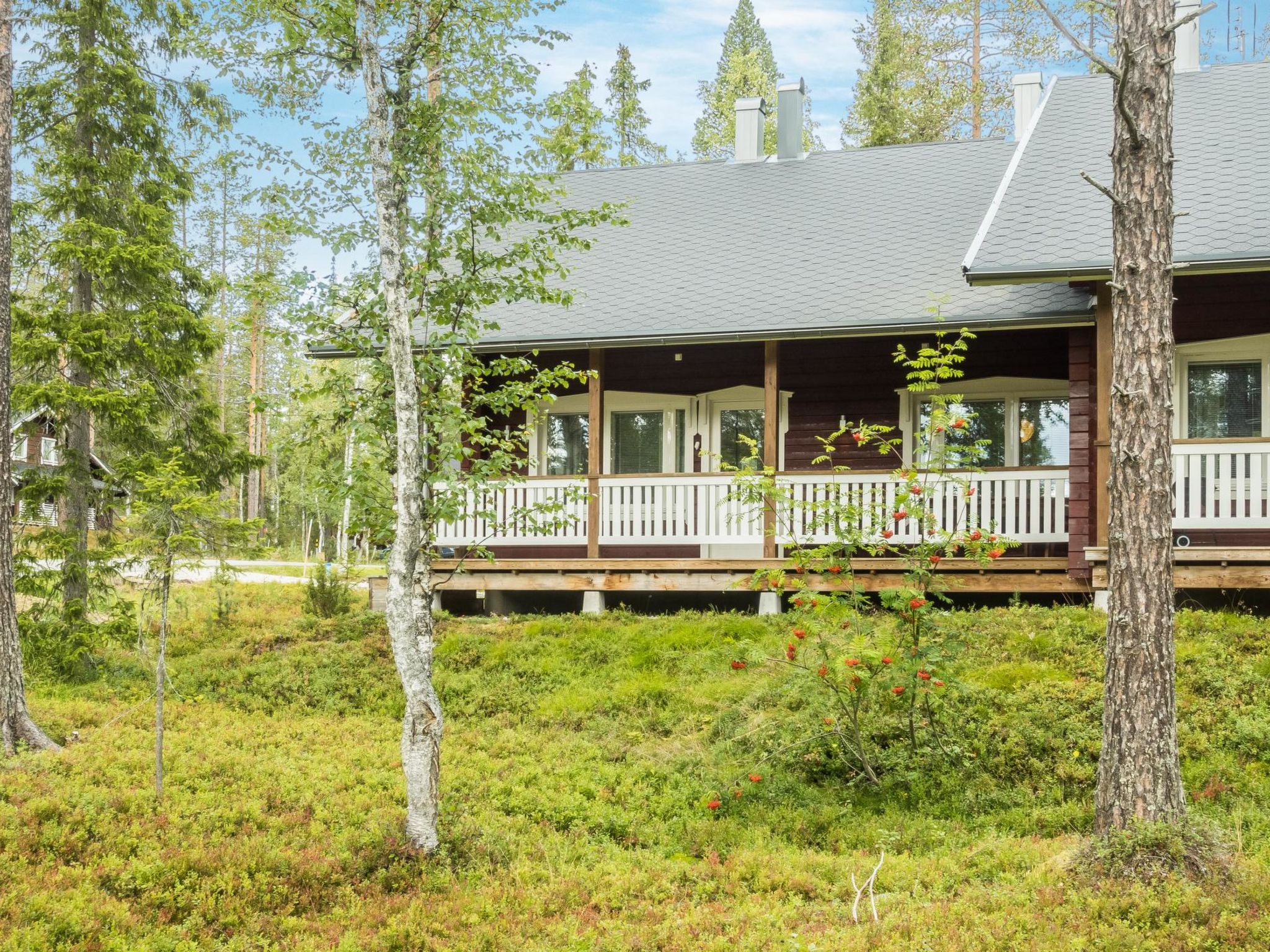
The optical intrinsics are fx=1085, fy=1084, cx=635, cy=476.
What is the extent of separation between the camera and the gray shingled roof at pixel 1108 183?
10.8 metres

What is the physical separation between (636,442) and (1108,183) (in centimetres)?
674

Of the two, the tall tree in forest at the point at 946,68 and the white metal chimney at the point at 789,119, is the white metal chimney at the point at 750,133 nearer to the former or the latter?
the white metal chimney at the point at 789,119

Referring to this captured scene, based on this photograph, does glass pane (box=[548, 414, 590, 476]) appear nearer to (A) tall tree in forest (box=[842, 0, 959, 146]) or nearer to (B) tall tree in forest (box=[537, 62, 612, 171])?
(B) tall tree in forest (box=[537, 62, 612, 171])

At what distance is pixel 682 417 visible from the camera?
14.9m

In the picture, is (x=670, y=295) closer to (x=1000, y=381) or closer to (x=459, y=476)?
(x=1000, y=381)

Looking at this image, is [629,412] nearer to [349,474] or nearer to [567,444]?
[567,444]

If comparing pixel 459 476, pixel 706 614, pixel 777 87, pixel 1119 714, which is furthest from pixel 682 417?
pixel 1119 714

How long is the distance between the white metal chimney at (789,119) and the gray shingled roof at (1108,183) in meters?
4.02

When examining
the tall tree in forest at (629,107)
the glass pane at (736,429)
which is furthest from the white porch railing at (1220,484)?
the tall tree in forest at (629,107)

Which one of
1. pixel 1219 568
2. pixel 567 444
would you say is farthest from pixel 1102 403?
pixel 567 444

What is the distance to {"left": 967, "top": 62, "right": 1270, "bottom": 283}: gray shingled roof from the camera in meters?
10.8

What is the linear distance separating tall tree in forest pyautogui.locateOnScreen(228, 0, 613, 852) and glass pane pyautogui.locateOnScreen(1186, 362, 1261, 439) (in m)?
7.82

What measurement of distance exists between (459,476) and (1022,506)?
7269mm

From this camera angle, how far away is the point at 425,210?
766 cm
